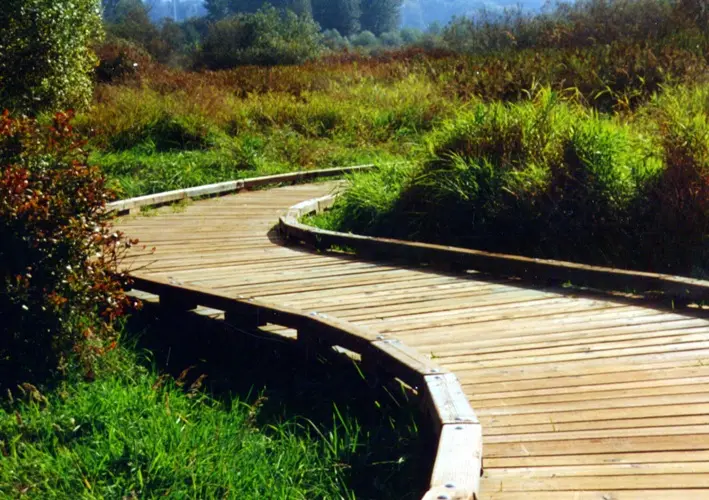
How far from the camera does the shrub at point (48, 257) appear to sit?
502 cm

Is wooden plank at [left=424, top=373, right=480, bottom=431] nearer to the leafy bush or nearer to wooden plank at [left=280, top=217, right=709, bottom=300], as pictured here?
wooden plank at [left=280, top=217, right=709, bottom=300]

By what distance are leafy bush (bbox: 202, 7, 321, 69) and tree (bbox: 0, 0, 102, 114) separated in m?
17.7

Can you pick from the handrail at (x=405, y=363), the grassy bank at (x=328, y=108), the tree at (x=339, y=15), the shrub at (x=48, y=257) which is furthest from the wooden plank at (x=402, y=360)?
the tree at (x=339, y=15)

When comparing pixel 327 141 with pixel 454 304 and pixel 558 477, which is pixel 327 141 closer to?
pixel 454 304

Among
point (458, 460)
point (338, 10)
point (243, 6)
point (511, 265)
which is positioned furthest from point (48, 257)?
point (338, 10)

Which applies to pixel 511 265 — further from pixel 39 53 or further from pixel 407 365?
pixel 39 53

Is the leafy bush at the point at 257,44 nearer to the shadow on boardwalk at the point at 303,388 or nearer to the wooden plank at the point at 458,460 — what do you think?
the shadow on boardwalk at the point at 303,388

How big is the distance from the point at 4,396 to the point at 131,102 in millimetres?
12359

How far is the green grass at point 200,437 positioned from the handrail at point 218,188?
4419 mm

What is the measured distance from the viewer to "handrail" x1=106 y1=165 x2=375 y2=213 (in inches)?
401

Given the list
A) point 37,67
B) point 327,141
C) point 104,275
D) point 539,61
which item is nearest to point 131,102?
point 37,67

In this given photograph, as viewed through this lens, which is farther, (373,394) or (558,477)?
(373,394)

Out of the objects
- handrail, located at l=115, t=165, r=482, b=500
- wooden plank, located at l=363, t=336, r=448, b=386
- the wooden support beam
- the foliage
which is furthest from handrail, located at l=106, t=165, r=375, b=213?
the wooden support beam

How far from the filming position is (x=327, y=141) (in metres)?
15.4
